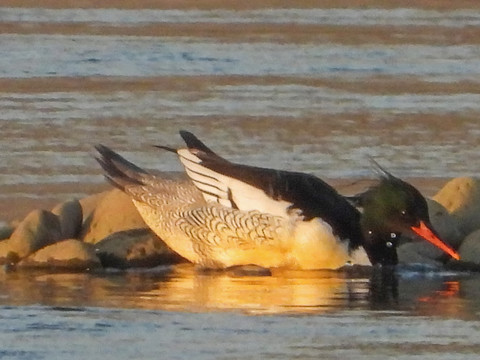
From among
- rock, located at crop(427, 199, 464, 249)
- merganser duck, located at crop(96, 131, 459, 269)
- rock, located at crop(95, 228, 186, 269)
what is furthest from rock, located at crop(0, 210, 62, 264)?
rock, located at crop(427, 199, 464, 249)

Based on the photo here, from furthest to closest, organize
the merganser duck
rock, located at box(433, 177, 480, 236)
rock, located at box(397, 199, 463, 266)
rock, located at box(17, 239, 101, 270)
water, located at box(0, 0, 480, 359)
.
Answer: rock, located at box(433, 177, 480, 236), rock, located at box(397, 199, 463, 266), rock, located at box(17, 239, 101, 270), the merganser duck, water, located at box(0, 0, 480, 359)

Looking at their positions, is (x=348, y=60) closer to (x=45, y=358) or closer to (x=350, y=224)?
(x=350, y=224)

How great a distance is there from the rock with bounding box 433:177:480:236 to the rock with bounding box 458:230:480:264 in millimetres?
513

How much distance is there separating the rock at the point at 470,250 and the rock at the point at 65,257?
249cm

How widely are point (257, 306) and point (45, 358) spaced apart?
197 centimetres

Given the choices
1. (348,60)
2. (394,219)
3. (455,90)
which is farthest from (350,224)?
(348,60)

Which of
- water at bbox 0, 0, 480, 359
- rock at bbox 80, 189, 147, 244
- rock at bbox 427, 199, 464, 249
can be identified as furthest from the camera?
rock at bbox 80, 189, 147, 244

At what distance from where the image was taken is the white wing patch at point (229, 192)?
12273mm

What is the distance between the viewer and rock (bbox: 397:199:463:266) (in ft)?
41.8

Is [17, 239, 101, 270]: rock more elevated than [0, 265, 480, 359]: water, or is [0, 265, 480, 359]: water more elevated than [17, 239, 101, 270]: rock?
[17, 239, 101, 270]: rock

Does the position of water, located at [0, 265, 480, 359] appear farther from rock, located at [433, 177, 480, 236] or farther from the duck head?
rock, located at [433, 177, 480, 236]

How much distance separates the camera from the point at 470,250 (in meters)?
12.6

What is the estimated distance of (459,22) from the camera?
27.0 metres

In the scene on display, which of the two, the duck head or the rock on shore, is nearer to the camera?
the duck head
